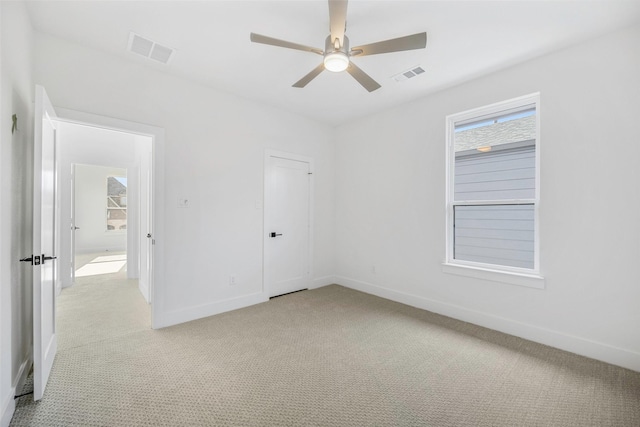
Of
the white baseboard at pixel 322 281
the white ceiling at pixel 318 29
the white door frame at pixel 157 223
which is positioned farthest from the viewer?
the white baseboard at pixel 322 281

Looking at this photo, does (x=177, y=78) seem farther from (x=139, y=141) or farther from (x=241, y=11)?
(x=139, y=141)

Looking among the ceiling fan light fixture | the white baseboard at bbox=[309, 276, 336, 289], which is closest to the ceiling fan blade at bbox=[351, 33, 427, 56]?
the ceiling fan light fixture

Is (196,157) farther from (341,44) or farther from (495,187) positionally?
(495,187)

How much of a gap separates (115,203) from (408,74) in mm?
9646

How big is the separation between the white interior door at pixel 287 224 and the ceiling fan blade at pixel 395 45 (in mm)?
2331

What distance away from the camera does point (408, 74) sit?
315 centimetres

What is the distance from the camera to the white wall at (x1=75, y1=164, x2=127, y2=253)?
27.6 ft

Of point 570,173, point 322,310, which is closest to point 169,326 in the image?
point 322,310

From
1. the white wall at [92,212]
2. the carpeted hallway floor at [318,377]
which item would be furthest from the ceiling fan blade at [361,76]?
the white wall at [92,212]

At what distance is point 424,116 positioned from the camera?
378 centimetres

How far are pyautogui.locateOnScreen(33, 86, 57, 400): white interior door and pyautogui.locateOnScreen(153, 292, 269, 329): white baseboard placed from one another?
3.25 feet

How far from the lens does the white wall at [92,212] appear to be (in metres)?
8.41

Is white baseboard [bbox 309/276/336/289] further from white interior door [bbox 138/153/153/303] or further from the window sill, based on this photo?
white interior door [bbox 138/153/153/303]

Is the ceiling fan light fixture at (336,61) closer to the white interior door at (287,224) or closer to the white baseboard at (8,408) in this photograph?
the white interior door at (287,224)
